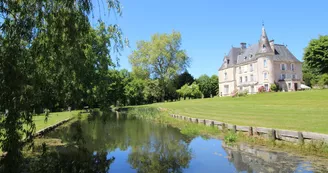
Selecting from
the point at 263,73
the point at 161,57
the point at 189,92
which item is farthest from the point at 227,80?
the point at 161,57

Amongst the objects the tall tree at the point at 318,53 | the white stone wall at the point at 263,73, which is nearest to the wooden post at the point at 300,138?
the tall tree at the point at 318,53

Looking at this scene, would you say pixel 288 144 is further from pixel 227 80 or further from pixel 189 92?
pixel 227 80

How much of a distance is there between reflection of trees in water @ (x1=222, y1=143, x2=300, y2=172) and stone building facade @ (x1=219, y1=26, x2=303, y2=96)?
142 feet

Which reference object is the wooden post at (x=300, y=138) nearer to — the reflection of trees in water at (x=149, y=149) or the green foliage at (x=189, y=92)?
the reflection of trees in water at (x=149, y=149)

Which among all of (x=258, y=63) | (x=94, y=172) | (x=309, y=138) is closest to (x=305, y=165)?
(x=309, y=138)

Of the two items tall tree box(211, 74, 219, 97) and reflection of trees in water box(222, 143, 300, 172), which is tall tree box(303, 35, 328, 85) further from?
reflection of trees in water box(222, 143, 300, 172)

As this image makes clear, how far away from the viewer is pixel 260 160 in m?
8.38

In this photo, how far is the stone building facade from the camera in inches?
1989

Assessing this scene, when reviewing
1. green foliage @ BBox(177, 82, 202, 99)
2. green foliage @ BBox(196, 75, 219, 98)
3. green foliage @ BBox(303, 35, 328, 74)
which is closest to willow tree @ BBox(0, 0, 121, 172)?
green foliage @ BBox(303, 35, 328, 74)

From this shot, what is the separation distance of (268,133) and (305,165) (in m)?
3.34

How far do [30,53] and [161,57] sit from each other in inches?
1998

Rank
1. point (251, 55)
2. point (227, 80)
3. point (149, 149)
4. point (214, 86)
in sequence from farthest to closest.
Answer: point (214, 86) < point (227, 80) < point (251, 55) < point (149, 149)

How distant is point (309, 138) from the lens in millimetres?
9031

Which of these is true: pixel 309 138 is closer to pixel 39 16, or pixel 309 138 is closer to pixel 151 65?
pixel 39 16
